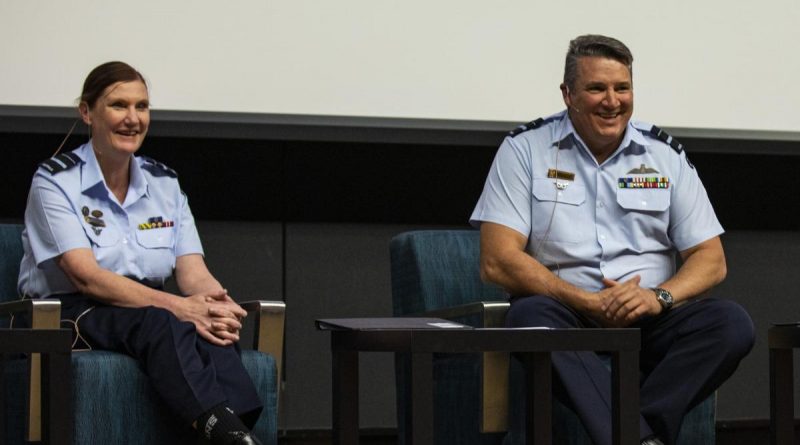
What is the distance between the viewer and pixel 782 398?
8.40ft

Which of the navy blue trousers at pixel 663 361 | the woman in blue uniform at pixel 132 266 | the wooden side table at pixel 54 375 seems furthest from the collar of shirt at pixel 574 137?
the wooden side table at pixel 54 375

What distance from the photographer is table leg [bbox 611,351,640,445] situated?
223 cm

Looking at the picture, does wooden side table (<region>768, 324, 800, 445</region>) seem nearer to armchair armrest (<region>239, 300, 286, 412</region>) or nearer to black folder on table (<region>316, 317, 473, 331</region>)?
black folder on table (<region>316, 317, 473, 331</region>)

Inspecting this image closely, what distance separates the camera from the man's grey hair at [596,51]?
307cm

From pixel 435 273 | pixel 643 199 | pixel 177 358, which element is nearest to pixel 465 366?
pixel 435 273

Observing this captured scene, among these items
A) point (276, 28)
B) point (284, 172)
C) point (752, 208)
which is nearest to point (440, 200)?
point (284, 172)

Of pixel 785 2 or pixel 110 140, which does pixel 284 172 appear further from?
pixel 785 2

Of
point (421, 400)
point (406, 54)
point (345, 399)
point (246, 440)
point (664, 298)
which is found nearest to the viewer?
point (421, 400)

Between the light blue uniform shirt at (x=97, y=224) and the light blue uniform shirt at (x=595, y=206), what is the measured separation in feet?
2.45

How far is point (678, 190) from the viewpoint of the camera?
10.2ft

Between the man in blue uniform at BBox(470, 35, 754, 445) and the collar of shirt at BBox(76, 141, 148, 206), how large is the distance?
0.82m

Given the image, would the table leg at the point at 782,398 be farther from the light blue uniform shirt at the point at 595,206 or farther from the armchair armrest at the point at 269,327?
the armchair armrest at the point at 269,327

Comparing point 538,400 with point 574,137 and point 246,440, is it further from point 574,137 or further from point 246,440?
point 574,137

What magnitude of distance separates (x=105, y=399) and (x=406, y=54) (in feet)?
4.78
